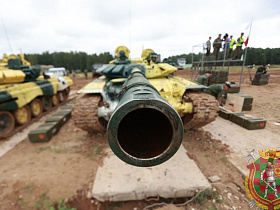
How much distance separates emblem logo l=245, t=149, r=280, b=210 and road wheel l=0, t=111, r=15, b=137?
798cm

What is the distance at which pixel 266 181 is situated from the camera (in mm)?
2473

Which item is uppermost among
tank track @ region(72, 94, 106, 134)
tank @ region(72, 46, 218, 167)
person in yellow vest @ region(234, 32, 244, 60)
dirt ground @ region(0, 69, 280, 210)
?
person in yellow vest @ region(234, 32, 244, 60)

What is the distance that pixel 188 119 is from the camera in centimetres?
502

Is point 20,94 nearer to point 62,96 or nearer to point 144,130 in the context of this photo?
point 62,96

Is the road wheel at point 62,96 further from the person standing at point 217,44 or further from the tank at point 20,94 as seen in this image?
the person standing at point 217,44

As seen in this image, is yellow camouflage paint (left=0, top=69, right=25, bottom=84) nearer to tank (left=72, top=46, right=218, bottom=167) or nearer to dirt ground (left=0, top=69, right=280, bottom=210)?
dirt ground (left=0, top=69, right=280, bottom=210)

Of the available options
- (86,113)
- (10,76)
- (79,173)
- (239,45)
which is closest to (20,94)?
(10,76)

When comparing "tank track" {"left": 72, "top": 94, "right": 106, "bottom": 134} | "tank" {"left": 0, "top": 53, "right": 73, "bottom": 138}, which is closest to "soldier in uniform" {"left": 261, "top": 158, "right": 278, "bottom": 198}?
"tank track" {"left": 72, "top": 94, "right": 106, "bottom": 134}

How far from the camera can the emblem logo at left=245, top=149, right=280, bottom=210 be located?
234 cm

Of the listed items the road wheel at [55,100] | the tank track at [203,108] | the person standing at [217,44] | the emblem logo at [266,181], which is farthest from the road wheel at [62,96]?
the emblem logo at [266,181]

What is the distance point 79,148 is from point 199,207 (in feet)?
12.5

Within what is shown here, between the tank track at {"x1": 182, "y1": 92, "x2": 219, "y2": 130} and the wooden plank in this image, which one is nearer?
the tank track at {"x1": 182, "y1": 92, "x2": 219, "y2": 130}

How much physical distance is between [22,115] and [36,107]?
1.13 meters

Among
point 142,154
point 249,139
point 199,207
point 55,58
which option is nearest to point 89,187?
point 199,207
